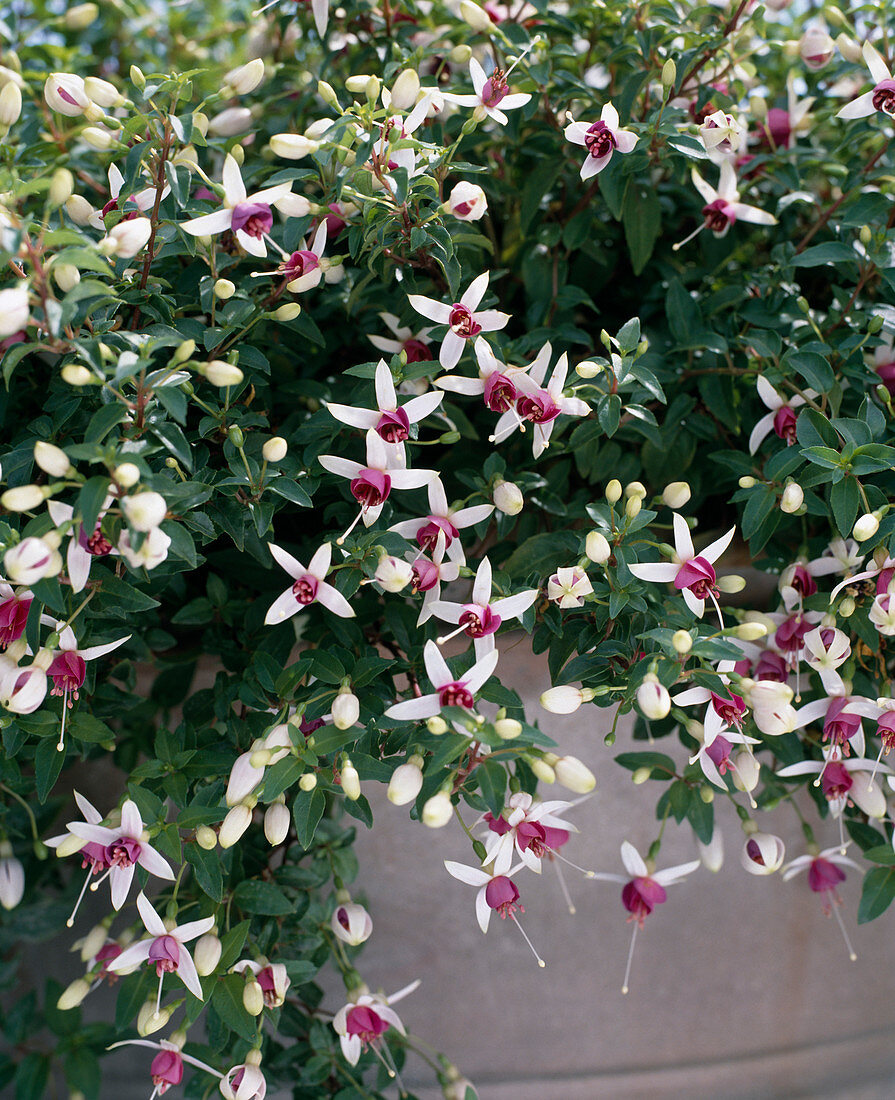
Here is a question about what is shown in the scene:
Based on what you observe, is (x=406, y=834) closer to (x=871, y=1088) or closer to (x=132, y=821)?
(x=132, y=821)

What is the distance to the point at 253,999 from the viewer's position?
2.10 ft

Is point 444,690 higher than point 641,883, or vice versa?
point 444,690

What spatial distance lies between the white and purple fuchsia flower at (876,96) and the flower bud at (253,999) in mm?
781

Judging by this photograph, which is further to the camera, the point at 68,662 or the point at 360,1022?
the point at 360,1022

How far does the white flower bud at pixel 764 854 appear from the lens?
71cm

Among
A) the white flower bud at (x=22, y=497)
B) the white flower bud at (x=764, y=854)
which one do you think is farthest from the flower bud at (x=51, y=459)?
the white flower bud at (x=764, y=854)

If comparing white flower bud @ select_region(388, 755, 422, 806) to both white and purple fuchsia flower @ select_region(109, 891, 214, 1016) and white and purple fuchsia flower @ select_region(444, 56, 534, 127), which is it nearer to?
white and purple fuchsia flower @ select_region(109, 891, 214, 1016)

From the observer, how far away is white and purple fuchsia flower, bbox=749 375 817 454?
0.70m

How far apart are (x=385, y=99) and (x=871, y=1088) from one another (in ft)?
3.71

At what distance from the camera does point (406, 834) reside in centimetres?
90

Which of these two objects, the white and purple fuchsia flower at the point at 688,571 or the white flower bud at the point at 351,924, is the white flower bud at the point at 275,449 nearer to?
the white and purple fuchsia flower at the point at 688,571

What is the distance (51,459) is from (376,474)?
0.19 metres

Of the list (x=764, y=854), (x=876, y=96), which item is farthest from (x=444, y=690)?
(x=876, y=96)

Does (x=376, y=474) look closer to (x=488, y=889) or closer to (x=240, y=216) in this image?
(x=240, y=216)
